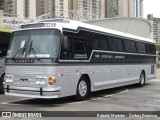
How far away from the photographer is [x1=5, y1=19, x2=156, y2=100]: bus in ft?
34.5

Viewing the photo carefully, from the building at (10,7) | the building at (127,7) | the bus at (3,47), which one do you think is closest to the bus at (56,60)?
the bus at (3,47)

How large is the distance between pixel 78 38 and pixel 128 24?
49933mm

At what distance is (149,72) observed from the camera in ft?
66.8

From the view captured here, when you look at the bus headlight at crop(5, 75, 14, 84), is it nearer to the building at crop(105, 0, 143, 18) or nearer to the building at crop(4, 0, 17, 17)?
the building at crop(105, 0, 143, 18)

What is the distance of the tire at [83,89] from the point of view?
1188cm

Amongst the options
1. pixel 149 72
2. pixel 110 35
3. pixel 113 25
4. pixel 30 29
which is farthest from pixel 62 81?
pixel 113 25

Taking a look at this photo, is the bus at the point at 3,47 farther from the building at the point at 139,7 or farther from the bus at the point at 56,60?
the building at the point at 139,7

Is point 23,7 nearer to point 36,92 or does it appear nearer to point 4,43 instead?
point 4,43

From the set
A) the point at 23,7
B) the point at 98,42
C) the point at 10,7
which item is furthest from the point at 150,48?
the point at 10,7

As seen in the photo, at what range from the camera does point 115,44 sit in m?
15.2

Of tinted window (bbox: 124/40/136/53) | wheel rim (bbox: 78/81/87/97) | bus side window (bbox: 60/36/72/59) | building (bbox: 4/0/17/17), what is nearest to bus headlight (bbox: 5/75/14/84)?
bus side window (bbox: 60/36/72/59)

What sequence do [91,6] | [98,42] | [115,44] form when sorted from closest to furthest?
[98,42] < [115,44] < [91,6]

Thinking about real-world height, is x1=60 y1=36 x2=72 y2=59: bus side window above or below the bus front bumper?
above

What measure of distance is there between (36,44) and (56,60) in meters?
0.99
